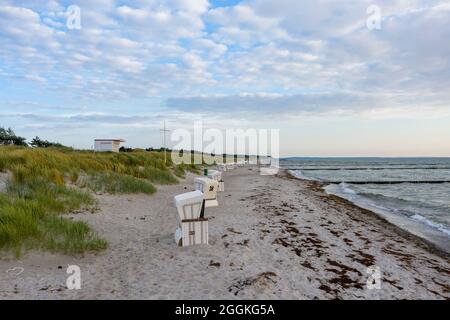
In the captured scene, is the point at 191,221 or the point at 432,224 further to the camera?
the point at 432,224

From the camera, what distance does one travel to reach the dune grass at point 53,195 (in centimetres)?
648

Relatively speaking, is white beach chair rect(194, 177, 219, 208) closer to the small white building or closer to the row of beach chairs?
the row of beach chairs

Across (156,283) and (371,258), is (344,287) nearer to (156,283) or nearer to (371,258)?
(371,258)

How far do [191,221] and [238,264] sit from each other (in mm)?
1472

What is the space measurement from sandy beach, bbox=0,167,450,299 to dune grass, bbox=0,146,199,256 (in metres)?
0.35

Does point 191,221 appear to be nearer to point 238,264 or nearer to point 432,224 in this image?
point 238,264

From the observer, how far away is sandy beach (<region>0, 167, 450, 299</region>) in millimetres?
5062

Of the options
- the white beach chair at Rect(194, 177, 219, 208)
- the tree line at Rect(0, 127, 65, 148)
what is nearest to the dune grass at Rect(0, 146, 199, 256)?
the white beach chair at Rect(194, 177, 219, 208)

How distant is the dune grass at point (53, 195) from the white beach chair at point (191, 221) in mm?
1632

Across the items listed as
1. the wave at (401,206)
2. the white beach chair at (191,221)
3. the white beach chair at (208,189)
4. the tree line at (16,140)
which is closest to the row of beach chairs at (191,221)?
the white beach chair at (191,221)

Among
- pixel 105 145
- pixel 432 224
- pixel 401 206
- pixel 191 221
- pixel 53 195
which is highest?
pixel 105 145

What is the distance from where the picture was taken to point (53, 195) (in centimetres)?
1031

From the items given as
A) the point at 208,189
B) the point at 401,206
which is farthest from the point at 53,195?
the point at 401,206

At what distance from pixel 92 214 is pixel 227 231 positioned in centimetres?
411
